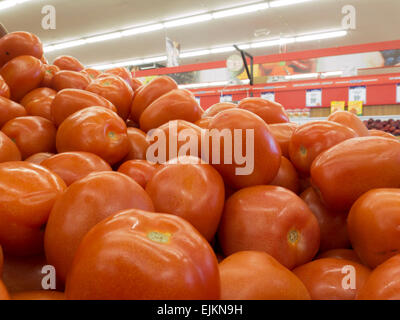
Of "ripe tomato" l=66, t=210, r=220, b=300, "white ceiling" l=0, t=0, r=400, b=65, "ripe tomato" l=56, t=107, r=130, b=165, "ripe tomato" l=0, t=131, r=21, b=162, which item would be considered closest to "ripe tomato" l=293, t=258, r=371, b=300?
"ripe tomato" l=66, t=210, r=220, b=300

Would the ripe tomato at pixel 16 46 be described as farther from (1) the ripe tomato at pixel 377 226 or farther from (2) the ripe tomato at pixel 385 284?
(2) the ripe tomato at pixel 385 284

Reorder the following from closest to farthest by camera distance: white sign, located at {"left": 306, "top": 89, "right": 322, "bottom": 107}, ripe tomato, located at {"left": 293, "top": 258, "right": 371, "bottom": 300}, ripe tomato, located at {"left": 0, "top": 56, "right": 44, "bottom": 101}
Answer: ripe tomato, located at {"left": 293, "top": 258, "right": 371, "bottom": 300}
ripe tomato, located at {"left": 0, "top": 56, "right": 44, "bottom": 101}
white sign, located at {"left": 306, "top": 89, "right": 322, "bottom": 107}

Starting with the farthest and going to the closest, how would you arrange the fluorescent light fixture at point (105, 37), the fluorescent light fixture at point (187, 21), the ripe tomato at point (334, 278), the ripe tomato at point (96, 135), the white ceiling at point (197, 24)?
1. the fluorescent light fixture at point (105, 37)
2. the fluorescent light fixture at point (187, 21)
3. the white ceiling at point (197, 24)
4. the ripe tomato at point (96, 135)
5. the ripe tomato at point (334, 278)

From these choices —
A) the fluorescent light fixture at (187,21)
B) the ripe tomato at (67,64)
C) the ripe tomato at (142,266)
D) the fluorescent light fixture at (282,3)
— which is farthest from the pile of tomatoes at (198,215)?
the fluorescent light fixture at (187,21)

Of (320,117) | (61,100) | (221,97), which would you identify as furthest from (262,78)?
(61,100)

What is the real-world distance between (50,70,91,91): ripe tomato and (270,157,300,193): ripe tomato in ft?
3.23

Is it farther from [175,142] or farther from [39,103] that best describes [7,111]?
[175,142]

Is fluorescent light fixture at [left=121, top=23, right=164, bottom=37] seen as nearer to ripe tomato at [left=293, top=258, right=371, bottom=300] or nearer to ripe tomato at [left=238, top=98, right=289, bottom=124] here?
ripe tomato at [left=238, top=98, right=289, bottom=124]

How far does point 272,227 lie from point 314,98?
214 inches

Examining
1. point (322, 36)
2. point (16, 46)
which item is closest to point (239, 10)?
point (322, 36)

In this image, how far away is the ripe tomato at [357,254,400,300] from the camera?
47 centimetres

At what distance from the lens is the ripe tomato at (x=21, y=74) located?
57.6 inches

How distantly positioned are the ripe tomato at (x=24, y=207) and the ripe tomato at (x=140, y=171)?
26 cm

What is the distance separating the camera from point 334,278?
0.64 metres
